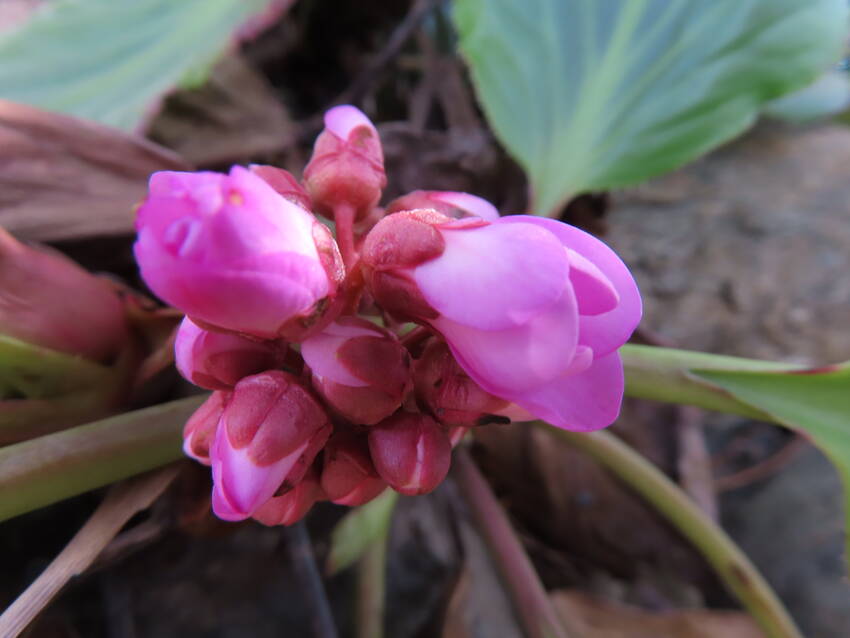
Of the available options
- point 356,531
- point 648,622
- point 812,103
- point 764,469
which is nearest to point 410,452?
point 356,531

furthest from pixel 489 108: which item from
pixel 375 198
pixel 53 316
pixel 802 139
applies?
pixel 802 139

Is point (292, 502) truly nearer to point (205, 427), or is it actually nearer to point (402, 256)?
point (205, 427)

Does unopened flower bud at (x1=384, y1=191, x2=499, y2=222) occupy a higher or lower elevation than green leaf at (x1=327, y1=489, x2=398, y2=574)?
higher

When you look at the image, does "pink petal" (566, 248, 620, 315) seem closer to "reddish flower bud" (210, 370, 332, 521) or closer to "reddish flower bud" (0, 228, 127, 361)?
"reddish flower bud" (210, 370, 332, 521)

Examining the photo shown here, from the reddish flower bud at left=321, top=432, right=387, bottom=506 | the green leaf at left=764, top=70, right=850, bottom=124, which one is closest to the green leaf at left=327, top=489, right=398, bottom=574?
the reddish flower bud at left=321, top=432, right=387, bottom=506

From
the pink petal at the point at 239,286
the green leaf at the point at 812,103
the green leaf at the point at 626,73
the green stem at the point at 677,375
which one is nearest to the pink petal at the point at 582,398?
the pink petal at the point at 239,286

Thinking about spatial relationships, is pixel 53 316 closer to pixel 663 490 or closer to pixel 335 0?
pixel 663 490

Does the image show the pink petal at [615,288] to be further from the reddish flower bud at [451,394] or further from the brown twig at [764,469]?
the brown twig at [764,469]
